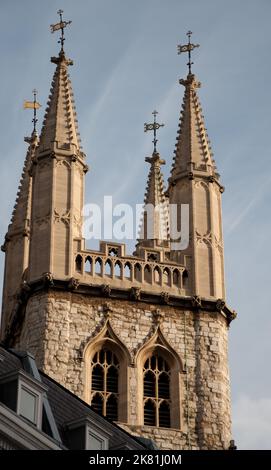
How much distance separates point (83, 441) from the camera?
34.0 metres

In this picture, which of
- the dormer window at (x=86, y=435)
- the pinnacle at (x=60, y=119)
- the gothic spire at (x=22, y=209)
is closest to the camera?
the dormer window at (x=86, y=435)

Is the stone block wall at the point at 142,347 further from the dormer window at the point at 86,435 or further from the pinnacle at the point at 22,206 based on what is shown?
the dormer window at the point at 86,435

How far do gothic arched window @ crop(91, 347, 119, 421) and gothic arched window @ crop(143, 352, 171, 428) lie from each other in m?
0.86

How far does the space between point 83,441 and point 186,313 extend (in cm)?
1771

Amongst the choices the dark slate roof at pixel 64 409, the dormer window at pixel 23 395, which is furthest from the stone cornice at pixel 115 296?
the dormer window at pixel 23 395

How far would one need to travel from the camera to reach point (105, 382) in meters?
49.7

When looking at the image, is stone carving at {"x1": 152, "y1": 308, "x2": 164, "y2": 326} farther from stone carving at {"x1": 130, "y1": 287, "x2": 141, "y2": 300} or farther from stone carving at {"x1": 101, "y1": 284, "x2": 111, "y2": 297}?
stone carving at {"x1": 101, "y1": 284, "x2": 111, "y2": 297}

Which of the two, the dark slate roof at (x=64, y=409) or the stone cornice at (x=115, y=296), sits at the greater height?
the stone cornice at (x=115, y=296)

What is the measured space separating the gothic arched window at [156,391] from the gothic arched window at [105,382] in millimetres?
856

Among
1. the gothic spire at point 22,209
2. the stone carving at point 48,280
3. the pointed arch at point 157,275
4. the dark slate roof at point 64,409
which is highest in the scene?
the gothic spire at point 22,209

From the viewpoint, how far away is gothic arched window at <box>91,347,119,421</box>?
161 feet

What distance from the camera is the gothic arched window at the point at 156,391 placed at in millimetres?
49562

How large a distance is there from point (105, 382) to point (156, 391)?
1.48 m
